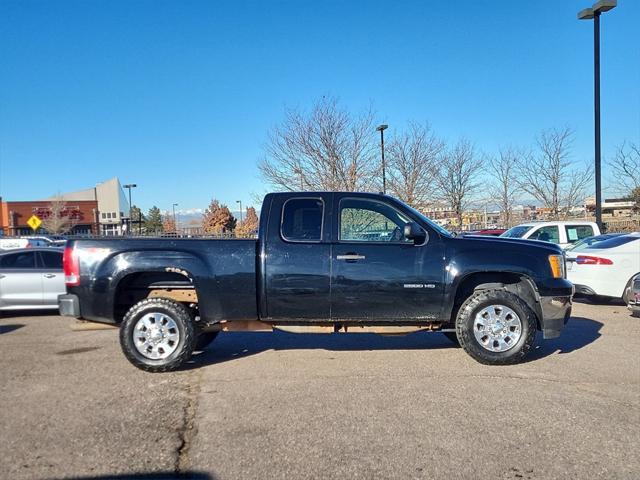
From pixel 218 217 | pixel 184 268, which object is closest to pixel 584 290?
pixel 184 268

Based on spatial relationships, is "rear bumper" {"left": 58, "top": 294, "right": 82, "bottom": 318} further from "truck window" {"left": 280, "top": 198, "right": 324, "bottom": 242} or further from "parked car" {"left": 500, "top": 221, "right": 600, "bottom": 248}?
"parked car" {"left": 500, "top": 221, "right": 600, "bottom": 248}

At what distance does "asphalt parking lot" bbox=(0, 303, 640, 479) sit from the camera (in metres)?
3.35

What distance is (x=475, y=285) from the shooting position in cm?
591

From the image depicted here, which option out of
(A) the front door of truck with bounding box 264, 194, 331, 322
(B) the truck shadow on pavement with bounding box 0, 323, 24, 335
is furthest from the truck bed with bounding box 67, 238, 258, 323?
(B) the truck shadow on pavement with bounding box 0, 323, 24, 335

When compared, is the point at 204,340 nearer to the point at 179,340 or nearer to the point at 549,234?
the point at 179,340

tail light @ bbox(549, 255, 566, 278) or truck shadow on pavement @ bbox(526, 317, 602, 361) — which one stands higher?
tail light @ bbox(549, 255, 566, 278)

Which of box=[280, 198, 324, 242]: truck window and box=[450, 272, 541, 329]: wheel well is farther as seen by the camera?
box=[450, 272, 541, 329]: wheel well

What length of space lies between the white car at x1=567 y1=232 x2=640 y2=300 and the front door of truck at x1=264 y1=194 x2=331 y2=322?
614cm

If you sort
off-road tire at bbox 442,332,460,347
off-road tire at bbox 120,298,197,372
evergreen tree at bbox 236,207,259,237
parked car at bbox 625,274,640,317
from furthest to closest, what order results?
parked car at bbox 625,274,640,317 < off-road tire at bbox 442,332,460,347 < evergreen tree at bbox 236,207,259,237 < off-road tire at bbox 120,298,197,372

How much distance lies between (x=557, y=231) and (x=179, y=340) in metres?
10.3

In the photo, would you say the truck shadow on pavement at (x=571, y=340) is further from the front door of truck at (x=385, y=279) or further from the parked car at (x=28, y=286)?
the parked car at (x=28, y=286)

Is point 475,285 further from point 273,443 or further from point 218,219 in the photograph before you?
point 218,219

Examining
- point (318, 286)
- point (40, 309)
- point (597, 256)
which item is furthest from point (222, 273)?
point (597, 256)

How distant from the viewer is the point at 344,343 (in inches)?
269
